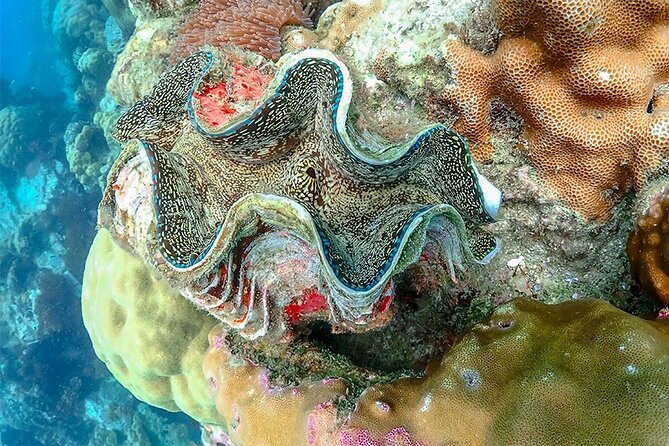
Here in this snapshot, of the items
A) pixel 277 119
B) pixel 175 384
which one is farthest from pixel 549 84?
pixel 175 384

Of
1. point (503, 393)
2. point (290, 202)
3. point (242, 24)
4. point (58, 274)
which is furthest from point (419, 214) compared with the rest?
point (58, 274)

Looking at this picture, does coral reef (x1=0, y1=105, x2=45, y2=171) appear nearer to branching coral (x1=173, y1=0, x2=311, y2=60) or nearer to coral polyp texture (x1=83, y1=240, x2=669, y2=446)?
branching coral (x1=173, y1=0, x2=311, y2=60)

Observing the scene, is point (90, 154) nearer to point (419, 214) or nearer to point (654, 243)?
point (419, 214)

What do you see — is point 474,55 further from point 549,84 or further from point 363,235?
point 363,235

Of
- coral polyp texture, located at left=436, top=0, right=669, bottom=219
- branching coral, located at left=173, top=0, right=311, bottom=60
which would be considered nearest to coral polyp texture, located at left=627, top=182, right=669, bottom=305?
coral polyp texture, located at left=436, top=0, right=669, bottom=219

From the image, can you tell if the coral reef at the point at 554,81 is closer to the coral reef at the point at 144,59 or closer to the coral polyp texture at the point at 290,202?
the coral polyp texture at the point at 290,202

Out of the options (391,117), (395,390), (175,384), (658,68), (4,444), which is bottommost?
(4,444)

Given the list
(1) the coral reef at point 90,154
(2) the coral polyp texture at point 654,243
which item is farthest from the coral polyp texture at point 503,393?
(1) the coral reef at point 90,154
